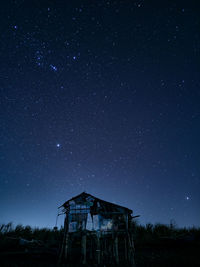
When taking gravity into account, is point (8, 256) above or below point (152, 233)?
below

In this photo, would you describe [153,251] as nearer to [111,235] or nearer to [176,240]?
[176,240]

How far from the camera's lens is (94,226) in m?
20.4

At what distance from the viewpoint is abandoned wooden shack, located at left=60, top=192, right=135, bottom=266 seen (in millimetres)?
19766

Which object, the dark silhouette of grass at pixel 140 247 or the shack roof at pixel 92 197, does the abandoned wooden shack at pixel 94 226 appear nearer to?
the shack roof at pixel 92 197

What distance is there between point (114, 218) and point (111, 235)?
183 cm

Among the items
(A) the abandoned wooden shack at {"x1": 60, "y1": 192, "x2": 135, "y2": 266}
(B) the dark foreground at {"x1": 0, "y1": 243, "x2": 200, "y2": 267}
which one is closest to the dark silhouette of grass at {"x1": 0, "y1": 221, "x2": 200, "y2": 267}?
(B) the dark foreground at {"x1": 0, "y1": 243, "x2": 200, "y2": 267}

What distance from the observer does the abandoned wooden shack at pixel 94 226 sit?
19.8m

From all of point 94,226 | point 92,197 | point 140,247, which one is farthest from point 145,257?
point 92,197

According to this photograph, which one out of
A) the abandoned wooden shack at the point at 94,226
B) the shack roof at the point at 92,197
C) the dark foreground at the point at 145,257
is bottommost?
the dark foreground at the point at 145,257

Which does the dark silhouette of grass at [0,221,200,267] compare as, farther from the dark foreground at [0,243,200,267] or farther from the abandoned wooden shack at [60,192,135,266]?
the abandoned wooden shack at [60,192,135,266]

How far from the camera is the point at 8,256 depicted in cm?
2247

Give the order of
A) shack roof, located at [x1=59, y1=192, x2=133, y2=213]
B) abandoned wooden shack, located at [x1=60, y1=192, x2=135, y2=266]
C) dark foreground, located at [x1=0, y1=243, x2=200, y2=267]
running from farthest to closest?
1. shack roof, located at [x1=59, y1=192, x2=133, y2=213]
2. abandoned wooden shack, located at [x1=60, y1=192, x2=135, y2=266]
3. dark foreground, located at [x1=0, y1=243, x2=200, y2=267]

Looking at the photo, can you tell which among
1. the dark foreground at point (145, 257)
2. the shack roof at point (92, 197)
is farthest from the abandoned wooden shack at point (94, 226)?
the dark foreground at point (145, 257)

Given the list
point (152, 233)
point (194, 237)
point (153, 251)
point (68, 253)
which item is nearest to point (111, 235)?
point (68, 253)
